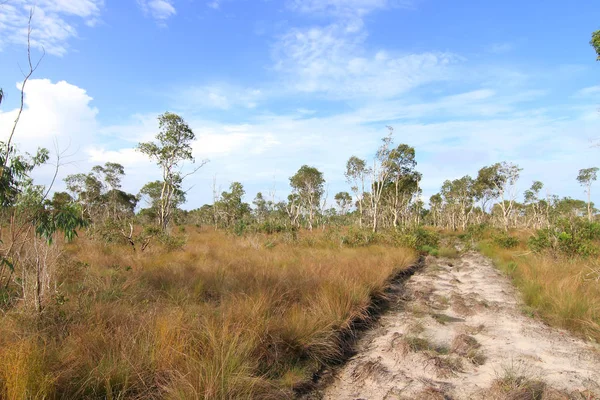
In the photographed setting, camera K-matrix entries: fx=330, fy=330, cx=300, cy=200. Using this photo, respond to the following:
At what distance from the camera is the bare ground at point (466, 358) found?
3.49 m

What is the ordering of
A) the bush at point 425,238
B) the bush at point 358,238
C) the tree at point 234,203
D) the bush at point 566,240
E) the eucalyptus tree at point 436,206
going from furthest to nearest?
the eucalyptus tree at point 436,206, the tree at point 234,203, the bush at point 425,238, the bush at point 358,238, the bush at point 566,240

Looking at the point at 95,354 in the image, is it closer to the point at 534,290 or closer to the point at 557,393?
the point at 557,393

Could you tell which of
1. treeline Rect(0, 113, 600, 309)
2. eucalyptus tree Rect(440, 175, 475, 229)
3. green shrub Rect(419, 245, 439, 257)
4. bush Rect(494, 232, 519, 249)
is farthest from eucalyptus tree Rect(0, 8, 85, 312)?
eucalyptus tree Rect(440, 175, 475, 229)

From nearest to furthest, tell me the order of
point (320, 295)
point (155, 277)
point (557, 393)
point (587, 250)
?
point (557, 393) → point (320, 295) → point (155, 277) → point (587, 250)

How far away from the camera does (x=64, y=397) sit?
8.70ft

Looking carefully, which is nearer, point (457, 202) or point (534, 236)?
point (534, 236)

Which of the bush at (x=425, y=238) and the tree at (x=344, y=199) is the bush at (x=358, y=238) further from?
the tree at (x=344, y=199)

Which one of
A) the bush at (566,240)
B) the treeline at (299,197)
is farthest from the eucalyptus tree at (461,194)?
the bush at (566,240)

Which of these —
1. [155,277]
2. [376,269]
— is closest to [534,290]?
[376,269]

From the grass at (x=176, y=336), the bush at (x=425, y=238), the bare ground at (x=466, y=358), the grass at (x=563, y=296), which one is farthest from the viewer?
the bush at (x=425, y=238)

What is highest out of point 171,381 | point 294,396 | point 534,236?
point 534,236

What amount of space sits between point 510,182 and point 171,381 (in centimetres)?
3765

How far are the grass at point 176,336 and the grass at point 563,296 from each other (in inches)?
124

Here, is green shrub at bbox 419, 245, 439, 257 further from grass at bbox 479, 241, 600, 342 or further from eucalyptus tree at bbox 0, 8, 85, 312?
eucalyptus tree at bbox 0, 8, 85, 312
